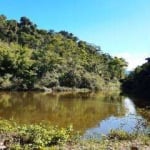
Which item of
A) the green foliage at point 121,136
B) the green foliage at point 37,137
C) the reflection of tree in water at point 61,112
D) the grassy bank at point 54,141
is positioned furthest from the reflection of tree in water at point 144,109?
the green foliage at point 37,137

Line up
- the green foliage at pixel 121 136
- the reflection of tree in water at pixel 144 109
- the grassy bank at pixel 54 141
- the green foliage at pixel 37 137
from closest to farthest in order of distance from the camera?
1. the grassy bank at pixel 54 141
2. the green foliage at pixel 37 137
3. the green foliage at pixel 121 136
4. the reflection of tree in water at pixel 144 109

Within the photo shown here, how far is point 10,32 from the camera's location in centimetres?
7819

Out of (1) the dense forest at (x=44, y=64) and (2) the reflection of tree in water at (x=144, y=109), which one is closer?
(2) the reflection of tree in water at (x=144, y=109)

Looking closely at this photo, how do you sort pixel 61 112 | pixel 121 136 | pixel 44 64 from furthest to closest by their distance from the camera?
pixel 44 64
pixel 61 112
pixel 121 136

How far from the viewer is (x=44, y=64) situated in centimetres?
5856

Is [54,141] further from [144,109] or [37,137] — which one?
[144,109]

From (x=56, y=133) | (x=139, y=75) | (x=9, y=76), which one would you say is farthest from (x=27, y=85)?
→ (x=56, y=133)

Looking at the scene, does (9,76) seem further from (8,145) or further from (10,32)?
(8,145)

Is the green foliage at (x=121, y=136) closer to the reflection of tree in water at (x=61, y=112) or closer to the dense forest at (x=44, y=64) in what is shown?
the reflection of tree in water at (x=61, y=112)

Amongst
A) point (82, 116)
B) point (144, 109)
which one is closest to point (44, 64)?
point (144, 109)

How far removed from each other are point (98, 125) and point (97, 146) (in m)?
9.72

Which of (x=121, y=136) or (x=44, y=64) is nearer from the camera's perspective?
(x=121, y=136)

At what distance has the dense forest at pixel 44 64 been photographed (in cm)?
5459

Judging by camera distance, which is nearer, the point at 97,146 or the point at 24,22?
the point at 97,146
